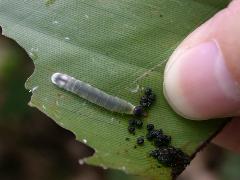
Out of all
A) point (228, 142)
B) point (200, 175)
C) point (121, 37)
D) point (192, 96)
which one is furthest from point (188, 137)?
point (200, 175)

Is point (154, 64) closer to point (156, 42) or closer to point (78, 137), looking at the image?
point (156, 42)

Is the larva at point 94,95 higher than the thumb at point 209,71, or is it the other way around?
the thumb at point 209,71

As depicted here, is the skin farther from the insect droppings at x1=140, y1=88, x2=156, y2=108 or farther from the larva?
the larva

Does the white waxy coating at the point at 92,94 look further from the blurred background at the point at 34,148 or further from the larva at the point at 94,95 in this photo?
the blurred background at the point at 34,148

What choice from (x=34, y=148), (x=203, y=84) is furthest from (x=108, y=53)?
(x=34, y=148)

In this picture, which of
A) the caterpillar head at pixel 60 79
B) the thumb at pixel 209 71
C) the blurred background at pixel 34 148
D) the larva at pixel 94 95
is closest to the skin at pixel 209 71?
the thumb at pixel 209 71

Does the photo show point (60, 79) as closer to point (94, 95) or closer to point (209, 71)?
point (94, 95)

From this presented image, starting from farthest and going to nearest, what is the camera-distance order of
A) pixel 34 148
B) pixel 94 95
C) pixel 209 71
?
pixel 34 148, pixel 94 95, pixel 209 71
